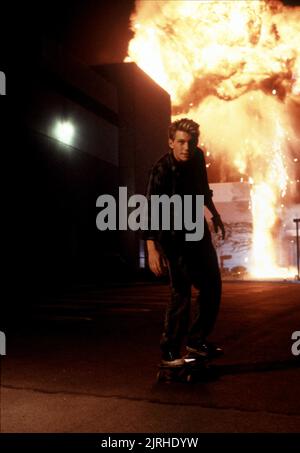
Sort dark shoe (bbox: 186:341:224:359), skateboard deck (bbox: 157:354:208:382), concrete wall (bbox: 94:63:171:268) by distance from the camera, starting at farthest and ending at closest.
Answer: concrete wall (bbox: 94:63:171:268) → dark shoe (bbox: 186:341:224:359) → skateboard deck (bbox: 157:354:208:382)

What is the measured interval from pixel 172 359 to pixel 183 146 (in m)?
1.55

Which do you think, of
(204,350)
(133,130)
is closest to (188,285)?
(204,350)

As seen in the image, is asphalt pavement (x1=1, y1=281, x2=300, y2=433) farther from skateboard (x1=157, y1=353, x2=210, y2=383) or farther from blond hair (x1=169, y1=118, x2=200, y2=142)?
blond hair (x1=169, y1=118, x2=200, y2=142)

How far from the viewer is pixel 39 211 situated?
23531 mm

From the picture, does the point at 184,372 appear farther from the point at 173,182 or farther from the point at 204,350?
the point at 173,182

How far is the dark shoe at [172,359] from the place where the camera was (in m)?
3.83

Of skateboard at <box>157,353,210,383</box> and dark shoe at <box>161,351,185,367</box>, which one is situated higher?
dark shoe at <box>161,351,185,367</box>

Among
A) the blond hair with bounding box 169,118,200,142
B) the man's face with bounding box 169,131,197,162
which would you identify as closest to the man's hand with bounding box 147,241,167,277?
the man's face with bounding box 169,131,197,162

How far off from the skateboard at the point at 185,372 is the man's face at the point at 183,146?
1.45 metres

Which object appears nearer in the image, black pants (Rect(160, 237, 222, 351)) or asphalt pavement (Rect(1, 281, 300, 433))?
asphalt pavement (Rect(1, 281, 300, 433))

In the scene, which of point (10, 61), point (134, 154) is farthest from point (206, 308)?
point (134, 154)

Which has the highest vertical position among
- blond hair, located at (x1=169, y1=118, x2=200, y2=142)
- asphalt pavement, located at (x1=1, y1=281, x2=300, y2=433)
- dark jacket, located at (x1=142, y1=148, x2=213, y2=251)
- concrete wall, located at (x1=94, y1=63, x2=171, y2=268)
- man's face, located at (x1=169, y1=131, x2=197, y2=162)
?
concrete wall, located at (x1=94, y1=63, x2=171, y2=268)

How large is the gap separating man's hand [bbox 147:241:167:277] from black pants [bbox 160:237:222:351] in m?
0.06

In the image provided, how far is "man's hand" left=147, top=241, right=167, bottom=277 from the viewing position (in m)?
4.03
